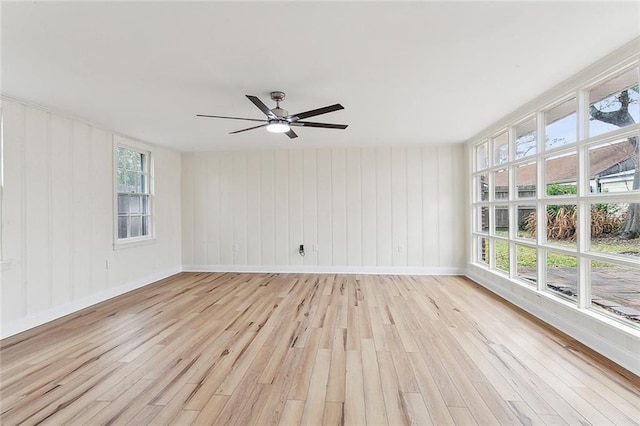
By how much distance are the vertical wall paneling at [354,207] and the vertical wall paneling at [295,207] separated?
1004mm

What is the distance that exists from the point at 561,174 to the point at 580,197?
448 mm

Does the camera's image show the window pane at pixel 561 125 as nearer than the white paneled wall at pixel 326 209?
Yes

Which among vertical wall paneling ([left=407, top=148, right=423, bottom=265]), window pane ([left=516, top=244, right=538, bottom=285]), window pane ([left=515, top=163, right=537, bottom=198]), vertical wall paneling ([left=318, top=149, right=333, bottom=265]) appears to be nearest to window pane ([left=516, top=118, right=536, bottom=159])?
window pane ([left=515, top=163, right=537, bottom=198])

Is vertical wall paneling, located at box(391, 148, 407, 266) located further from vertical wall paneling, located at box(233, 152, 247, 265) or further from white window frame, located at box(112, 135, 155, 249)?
white window frame, located at box(112, 135, 155, 249)

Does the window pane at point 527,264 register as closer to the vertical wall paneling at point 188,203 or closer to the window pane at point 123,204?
the vertical wall paneling at point 188,203

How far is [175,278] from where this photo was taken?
17.7 ft

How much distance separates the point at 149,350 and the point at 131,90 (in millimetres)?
2602

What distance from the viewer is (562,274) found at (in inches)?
120

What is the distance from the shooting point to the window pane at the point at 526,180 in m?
3.50

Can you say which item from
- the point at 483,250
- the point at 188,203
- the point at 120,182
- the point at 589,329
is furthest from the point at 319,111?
the point at 188,203

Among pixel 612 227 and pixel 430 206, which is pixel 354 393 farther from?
pixel 430 206

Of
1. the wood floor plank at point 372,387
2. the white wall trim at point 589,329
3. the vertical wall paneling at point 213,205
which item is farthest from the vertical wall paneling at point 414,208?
the vertical wall paneling at point 213,205

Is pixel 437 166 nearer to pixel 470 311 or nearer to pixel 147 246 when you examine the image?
pixel 470 311

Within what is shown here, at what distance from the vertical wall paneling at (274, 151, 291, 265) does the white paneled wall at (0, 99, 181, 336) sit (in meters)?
2.55
